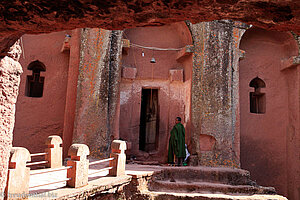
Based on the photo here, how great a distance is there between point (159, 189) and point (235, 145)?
349 centimetres

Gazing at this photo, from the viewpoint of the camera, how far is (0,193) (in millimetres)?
2256

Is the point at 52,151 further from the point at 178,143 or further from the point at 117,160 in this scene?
the point at 178,143

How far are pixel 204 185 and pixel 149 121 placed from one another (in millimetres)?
4683

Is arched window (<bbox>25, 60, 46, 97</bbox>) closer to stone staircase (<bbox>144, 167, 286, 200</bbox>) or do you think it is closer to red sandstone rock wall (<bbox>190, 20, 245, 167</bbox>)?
red sandstone rock wall (<bbox>190, 20, 245, 167</bbox>)

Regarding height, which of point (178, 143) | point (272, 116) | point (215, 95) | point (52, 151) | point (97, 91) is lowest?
point (52, 151)

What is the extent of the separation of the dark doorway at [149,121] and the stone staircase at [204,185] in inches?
130

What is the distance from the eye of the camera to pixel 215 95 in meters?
8.54

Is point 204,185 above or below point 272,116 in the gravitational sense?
below

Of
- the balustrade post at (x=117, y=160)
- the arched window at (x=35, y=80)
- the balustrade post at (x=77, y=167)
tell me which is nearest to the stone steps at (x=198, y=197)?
the balustrade post at (x=117, y=160)

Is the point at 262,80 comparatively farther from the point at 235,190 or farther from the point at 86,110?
the point at 86,110

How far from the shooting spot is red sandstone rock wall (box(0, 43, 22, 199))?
7.57ft

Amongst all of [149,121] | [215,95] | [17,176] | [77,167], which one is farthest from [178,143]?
[17,176]

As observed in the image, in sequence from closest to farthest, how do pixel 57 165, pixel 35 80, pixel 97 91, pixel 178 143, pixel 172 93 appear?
pixel 57 165 → pixel 97 91 → pixel 178 143 → pixel 35 80 → pixel 172 93

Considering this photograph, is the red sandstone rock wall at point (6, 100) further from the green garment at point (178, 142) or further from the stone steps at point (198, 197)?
the green garment at point (178, 142)
